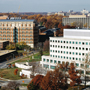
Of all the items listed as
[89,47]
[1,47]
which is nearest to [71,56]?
[89,47]

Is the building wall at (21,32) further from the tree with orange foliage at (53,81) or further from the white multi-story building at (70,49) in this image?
the tree with orange foliage at (53,81)

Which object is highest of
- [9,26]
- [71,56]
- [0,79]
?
[9,26]

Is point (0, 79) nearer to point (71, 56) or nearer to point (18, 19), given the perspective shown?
point (71, 56)

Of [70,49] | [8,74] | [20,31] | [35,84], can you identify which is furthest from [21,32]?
[35,84]

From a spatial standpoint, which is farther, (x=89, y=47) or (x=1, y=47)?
(x=1, y=47)

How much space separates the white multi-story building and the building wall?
54.2 m

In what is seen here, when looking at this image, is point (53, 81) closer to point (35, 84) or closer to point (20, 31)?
point (35, 84)

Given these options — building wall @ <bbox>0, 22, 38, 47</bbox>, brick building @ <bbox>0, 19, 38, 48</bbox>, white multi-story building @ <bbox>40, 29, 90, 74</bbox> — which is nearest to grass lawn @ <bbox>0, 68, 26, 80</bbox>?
white multi-story building @ <bbox>40, 29, 90, 74</bbox>

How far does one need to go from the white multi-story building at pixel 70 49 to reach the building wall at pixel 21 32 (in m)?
54.2

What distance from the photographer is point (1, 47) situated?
132m

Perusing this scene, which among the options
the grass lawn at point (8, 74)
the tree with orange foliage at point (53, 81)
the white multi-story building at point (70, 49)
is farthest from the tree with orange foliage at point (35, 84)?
the white multi-story building at point (70, 49)

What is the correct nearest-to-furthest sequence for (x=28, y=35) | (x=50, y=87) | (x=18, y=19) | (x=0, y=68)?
(x=50, y=87) → (x=0, y=68) → (x=28, y=35) → (x=18, y=19)

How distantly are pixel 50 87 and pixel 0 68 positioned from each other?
3771 cm

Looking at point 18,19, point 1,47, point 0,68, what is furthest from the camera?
point 18,19
